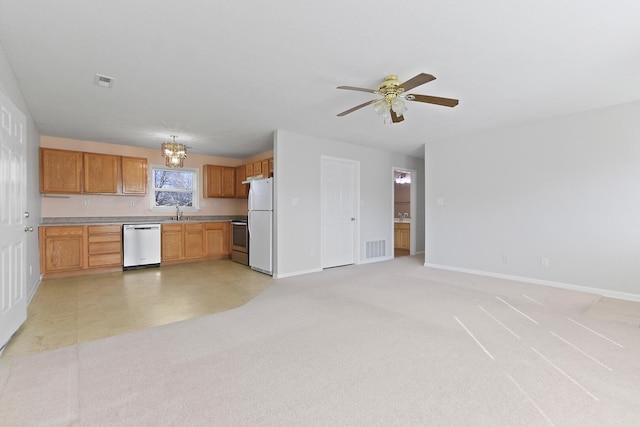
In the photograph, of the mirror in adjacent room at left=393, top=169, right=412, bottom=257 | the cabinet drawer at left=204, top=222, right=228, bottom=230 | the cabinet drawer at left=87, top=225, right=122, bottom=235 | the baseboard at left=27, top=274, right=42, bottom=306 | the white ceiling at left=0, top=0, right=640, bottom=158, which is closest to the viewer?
the white ceiling at left=0, top=0, right=640, bottom=158

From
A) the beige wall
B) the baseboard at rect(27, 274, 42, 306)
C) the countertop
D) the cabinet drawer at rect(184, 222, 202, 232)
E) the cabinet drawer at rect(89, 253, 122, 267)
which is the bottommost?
the baseboard at rect(27, 274, 42, 306)

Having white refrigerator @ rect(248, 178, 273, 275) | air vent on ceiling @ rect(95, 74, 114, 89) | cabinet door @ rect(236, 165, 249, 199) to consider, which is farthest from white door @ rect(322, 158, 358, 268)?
air vent on ceiling @ rect(95, 74, 114, 89)

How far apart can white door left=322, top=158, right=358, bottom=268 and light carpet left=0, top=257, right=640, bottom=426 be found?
2402 millimetres

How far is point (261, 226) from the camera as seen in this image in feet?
17.0

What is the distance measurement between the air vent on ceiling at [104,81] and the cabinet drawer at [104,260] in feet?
11.1

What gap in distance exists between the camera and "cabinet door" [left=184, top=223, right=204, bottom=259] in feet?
20.0

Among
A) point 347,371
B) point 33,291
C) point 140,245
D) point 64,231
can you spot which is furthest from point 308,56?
point 64,231

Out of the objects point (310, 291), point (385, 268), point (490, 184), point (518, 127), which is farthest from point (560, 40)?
point (385, 268)

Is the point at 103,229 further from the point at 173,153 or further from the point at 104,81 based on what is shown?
the point at 104,81

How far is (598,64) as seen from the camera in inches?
104

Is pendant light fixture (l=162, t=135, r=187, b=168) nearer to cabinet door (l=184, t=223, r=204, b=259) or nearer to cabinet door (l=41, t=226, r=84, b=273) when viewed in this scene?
cabinet door (l=184, t=223, r=204, b=259)

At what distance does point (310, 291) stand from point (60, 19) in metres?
3.47

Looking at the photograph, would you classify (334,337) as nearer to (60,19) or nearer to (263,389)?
(263,389)

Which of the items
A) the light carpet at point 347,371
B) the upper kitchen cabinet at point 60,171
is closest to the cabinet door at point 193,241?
the upper kitchen cabinet at point 60,171
